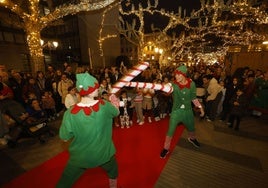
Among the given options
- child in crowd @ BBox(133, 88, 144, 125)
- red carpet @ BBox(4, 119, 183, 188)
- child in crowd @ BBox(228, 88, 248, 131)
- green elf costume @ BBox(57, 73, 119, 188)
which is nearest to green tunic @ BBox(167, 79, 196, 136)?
red carpet @ BBox(4, 119, 183, 188)

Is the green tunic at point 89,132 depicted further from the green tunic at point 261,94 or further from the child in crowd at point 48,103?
the green tunic at point 261,94

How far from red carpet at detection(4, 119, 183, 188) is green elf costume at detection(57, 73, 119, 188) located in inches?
48.4

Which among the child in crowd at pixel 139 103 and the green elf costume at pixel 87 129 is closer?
the green elf costume at pixel 87 129

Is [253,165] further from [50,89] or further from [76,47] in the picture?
[76,47]

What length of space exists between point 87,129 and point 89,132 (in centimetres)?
5

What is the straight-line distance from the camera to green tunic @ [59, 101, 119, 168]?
2.21m

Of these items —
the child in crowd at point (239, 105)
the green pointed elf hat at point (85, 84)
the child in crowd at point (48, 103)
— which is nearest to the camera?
the green pointed elf hat at point (85, 84)

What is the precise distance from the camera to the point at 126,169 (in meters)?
3.78

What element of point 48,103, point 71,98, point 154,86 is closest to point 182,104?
point 154,86

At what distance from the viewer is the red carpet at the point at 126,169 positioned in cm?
341

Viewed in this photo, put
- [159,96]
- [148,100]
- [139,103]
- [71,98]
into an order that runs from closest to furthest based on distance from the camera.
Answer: [71,98] → [139,103] → [148,100] → [159,96]

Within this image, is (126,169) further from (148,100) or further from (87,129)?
(148,100)

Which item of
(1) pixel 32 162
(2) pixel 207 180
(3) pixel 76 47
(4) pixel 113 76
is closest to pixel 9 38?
(3) pixel 76 47

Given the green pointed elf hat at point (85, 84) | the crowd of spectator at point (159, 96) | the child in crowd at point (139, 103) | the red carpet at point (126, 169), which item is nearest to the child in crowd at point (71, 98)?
the crowd of spectator at point (159, 96)
